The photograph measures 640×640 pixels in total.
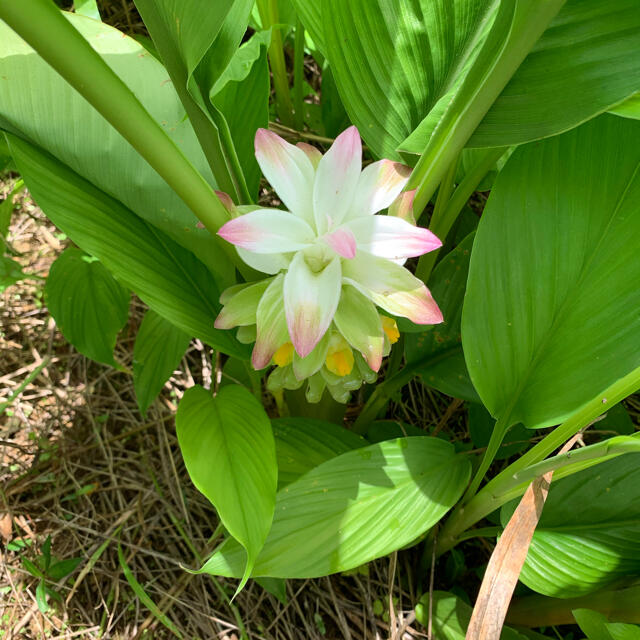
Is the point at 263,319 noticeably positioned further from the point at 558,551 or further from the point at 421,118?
the point at 558,551

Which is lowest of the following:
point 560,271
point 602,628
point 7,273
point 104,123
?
point 602,628

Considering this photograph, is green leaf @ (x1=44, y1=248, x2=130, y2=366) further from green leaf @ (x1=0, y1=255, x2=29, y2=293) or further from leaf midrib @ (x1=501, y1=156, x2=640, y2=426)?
leaf midrib @ (x1=501, y1=156, x2=640, y2=426)

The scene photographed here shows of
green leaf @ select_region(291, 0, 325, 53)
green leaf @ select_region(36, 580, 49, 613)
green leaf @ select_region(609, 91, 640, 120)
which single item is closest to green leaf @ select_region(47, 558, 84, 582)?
green leaf @ select_region(36, 580, 49, 613)

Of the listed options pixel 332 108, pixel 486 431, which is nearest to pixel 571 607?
pixel 486 431

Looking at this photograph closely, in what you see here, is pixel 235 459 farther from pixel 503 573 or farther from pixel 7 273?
pixel 7 273

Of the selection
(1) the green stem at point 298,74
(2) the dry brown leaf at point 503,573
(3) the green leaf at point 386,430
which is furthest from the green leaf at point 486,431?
(1) the green stem at point 298,74

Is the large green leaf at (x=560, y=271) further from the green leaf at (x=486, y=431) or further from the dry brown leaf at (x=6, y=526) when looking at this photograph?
the dry brown leaf at (x=6, y=526)
